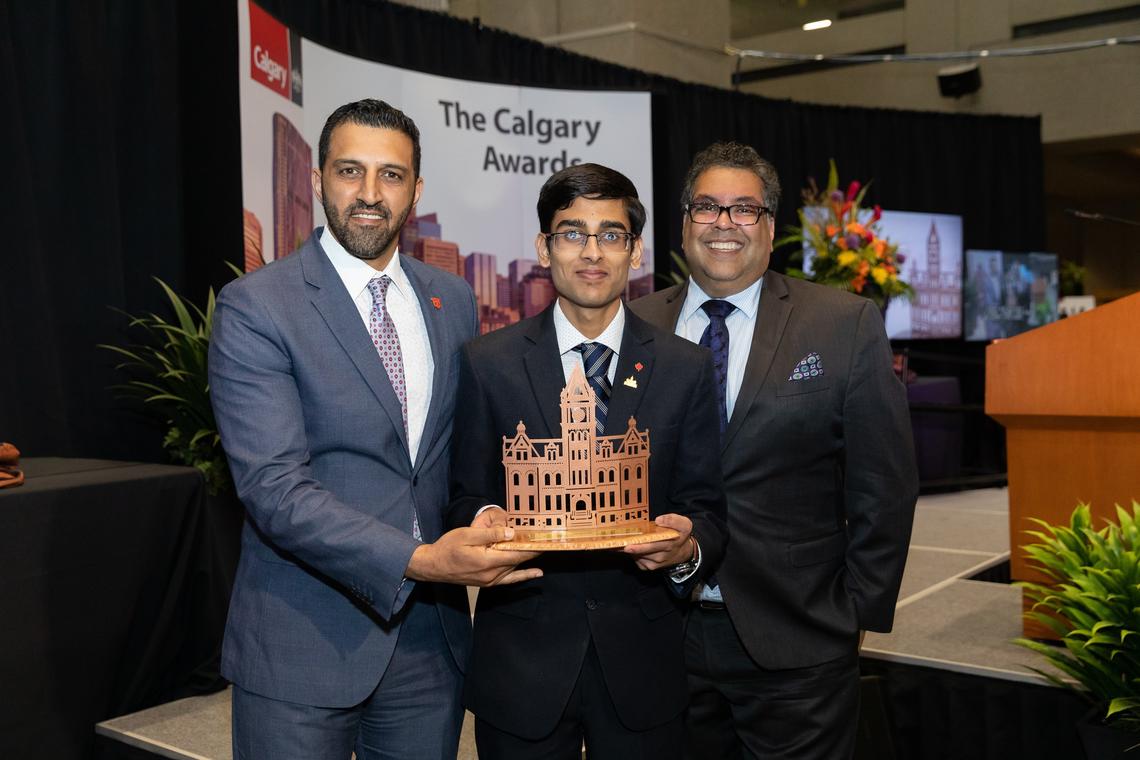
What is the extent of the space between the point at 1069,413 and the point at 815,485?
77.8 inches

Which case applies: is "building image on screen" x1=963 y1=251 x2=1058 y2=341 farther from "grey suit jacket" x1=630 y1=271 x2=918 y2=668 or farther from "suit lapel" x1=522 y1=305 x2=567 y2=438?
"suit lapel" x1=522 y1=305 x2=567 y2=438

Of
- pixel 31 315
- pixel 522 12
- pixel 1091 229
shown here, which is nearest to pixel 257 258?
pixel 31 315

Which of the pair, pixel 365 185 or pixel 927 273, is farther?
pixel 927 273

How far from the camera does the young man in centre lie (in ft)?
5.42

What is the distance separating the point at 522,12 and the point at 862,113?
3294 millimetres

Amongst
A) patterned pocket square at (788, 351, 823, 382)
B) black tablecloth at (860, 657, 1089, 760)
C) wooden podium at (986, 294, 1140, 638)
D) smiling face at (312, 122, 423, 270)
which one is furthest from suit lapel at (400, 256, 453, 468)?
wooden podium at (986, 294, 1140, 638)

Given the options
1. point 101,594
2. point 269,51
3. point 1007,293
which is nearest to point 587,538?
point 101,594

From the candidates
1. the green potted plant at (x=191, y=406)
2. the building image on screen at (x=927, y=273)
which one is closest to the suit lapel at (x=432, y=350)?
the green potted plant at (x=191, y=406)

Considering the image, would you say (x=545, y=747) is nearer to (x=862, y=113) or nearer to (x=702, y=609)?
(x=702, y=609)

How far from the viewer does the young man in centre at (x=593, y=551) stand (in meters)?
1.65

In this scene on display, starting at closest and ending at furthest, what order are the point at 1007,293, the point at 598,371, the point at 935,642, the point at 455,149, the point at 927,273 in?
the point at 598,371 → the point at 935,642 → the point at 455,149 → the point at 927,273 → the point at 1007,293

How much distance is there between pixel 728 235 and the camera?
206 centimetres

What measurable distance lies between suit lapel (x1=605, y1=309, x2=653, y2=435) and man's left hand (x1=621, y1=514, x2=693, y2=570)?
174 millimetres

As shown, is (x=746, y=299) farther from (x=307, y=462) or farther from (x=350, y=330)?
(x=307, y=462)
